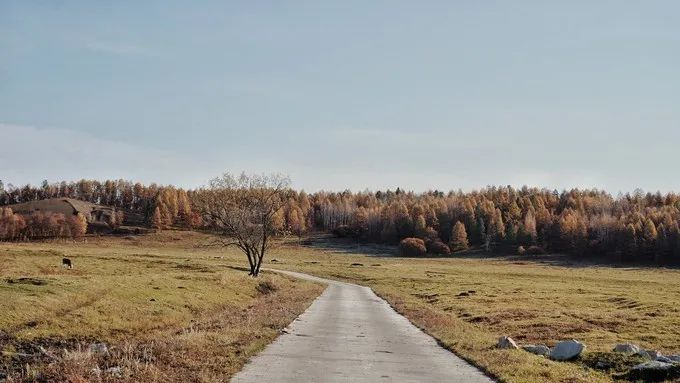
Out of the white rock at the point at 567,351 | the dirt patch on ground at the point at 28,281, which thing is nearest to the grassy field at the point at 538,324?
the white rock at the point at 567,351

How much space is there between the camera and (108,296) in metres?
34.2

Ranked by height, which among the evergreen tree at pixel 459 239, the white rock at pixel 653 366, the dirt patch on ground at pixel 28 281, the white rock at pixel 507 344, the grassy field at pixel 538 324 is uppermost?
the evergreen tree at pixel 459 239

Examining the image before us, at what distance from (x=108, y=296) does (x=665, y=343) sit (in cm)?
2908

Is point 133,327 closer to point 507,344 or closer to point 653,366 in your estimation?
point 507,344

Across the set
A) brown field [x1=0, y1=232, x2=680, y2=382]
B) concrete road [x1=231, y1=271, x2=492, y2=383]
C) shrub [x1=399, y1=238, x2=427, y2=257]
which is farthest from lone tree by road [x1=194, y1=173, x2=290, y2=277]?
shrub [x1=399, y1=238, x2=427, y2=257]

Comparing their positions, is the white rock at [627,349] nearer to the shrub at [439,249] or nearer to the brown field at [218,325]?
the brown field at [218,325]

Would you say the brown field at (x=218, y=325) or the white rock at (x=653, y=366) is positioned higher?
the white rock at (x=653, y=366)

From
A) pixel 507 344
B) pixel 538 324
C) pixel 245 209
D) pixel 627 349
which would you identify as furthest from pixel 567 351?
pixel 245 209

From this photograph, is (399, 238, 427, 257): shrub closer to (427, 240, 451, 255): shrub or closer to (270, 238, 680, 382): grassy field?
(427, 240, 451, 255): shrub

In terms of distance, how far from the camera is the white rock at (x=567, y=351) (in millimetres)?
21250

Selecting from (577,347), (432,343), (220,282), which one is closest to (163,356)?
(432,343)

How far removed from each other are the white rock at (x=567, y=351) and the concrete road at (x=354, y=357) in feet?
12.4

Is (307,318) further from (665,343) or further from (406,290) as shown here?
(406,290)

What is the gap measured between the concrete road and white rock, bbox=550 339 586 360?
3.78m
